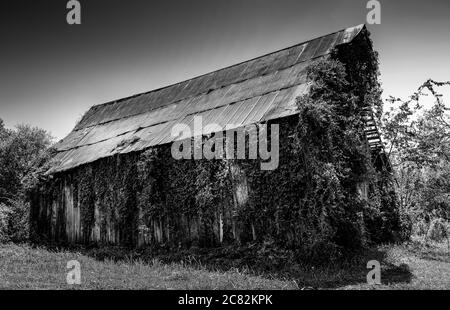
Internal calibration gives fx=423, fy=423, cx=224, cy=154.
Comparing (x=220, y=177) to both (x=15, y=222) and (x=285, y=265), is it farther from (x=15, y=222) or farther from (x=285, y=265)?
(x=15, y=222)

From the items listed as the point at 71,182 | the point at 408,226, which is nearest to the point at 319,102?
the point at 408,226

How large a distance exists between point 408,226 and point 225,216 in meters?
6.81

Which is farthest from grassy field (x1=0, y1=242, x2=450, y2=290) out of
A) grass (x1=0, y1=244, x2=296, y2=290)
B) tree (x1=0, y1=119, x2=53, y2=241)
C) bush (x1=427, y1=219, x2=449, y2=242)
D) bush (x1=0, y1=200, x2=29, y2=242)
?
tree (x1=0, y1=119, x2=53, y2=241)

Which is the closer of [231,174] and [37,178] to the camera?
[231,174]

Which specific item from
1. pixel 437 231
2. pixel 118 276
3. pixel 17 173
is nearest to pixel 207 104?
pixel 118 276

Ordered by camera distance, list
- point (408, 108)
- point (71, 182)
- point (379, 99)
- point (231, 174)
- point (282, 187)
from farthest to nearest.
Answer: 1. point (71, 182)
2. point (408, 108)
3. point (379, 99)
4. point (231, 174)
5. point (282, 187)

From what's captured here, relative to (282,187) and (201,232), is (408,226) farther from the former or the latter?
(201,232)

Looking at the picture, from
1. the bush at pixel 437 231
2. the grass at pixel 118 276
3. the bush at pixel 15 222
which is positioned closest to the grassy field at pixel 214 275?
the grass at pixel 118 276

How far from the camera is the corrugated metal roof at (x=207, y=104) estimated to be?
1296cm

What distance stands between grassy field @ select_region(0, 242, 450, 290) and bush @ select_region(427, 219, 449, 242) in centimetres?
167

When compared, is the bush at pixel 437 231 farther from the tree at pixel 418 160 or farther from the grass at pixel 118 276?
the grass at pixel 118 276

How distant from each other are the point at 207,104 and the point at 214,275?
7.15 meters

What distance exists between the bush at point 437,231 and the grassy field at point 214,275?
167 cm

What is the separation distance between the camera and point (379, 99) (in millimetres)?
13766
